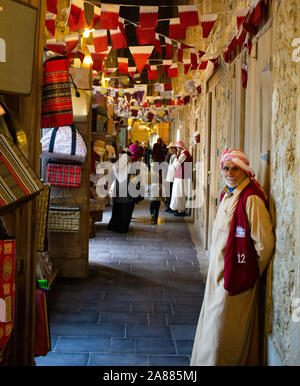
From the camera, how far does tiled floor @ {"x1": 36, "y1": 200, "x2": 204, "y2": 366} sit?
3559 millimetres

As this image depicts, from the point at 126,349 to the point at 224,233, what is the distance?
137 cm

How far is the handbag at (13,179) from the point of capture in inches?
64.8

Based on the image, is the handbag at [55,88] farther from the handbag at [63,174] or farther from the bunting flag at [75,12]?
the handbag at [63,174]

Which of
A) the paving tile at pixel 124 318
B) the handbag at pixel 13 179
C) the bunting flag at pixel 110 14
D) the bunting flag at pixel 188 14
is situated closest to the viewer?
the handbag at pixel 13 179

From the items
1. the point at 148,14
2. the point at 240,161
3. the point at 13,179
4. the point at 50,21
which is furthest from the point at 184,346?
the point at 50,21

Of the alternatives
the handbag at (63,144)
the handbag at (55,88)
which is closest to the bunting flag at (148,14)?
the handbag at (63,144)

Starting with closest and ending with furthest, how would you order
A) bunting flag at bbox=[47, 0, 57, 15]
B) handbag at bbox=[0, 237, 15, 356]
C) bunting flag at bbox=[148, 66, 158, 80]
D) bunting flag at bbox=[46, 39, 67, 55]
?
handbag at bbox=[0, 237, 15, 356] → bunting flag at bbox=[47, 0, 57, 15] → bunting flag at bbox=[46, 39, 67, 55] → bunting flag at bbox=[148, 66, 158, 80]

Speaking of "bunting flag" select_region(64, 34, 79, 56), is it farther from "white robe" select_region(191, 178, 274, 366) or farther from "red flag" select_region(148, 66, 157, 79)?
"white robe" select_region(191, 178, 274, 366)

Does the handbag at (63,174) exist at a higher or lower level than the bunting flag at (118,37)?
lower

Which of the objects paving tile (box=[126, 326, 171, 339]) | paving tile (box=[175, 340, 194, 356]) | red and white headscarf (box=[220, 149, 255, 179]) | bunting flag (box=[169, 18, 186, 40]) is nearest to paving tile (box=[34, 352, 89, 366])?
paving tile (box=[126, 326, 171, 339])

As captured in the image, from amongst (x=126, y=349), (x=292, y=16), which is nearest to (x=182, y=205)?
(x=126, y=349)

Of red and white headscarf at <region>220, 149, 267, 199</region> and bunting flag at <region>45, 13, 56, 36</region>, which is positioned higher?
bunting flag at <region>45, 13, 56, 36</region>

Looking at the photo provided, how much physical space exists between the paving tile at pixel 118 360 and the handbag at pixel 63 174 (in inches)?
103

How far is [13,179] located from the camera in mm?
1732
